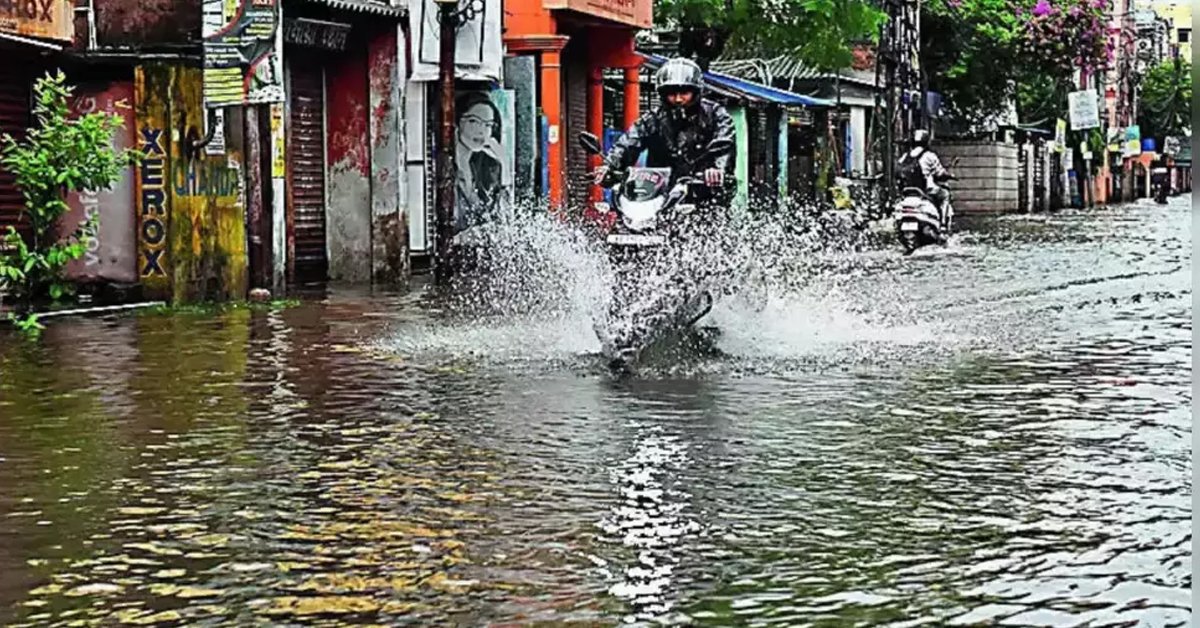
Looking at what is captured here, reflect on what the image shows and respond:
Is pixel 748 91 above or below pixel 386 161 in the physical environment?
above

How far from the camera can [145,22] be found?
55.4 feet

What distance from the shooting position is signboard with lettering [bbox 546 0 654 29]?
2630cm

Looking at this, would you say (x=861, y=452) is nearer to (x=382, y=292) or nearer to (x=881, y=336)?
(x=881, y=336)

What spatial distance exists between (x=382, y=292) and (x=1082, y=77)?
61430 mm

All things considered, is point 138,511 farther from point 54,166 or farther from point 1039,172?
point 1039,172

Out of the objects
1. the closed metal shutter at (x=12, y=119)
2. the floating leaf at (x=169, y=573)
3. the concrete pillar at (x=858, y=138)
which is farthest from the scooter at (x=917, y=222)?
the concrete pillar at (x=858, y=138)

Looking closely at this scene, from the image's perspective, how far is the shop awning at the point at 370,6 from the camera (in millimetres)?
18208

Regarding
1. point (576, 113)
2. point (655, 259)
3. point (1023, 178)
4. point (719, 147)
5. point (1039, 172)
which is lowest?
point (655, 259)

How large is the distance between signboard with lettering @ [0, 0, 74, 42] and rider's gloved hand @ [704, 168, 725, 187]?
585 cm

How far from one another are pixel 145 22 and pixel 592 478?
10803 mm

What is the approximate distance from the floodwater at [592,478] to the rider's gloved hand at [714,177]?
104cm

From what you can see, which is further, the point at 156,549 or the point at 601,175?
the point at 601,175

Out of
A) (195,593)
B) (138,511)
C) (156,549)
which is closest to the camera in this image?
(195,593)

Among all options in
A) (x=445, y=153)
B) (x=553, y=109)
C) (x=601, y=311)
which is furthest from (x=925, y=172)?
(x=601, y=311)
